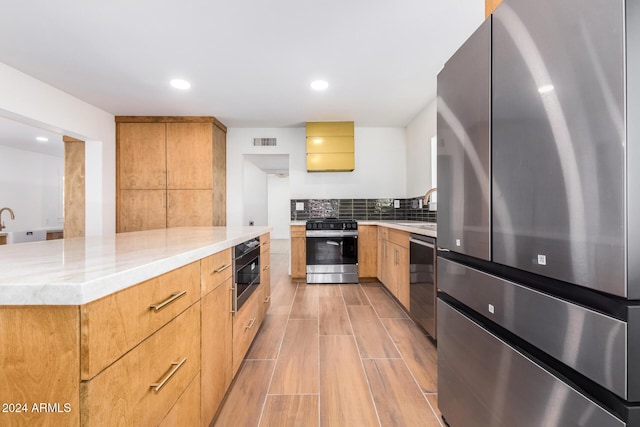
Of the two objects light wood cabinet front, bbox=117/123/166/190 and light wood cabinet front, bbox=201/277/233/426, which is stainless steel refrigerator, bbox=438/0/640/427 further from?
light wood cabinet front, bbox=117/123/166/190

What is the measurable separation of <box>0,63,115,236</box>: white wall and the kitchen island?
2994 mm

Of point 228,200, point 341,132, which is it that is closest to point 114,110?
point 228,200

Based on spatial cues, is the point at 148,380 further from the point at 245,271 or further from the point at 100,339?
the point at 245,271

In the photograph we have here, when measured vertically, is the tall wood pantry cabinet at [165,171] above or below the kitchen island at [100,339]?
above

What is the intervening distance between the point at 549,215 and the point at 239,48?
2595 millimetres

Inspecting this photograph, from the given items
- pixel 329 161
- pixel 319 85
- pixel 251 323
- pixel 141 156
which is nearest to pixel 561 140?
pixel 251 323

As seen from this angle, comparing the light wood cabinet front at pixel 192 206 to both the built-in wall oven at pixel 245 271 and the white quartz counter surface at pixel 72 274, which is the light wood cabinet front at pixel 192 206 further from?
the white quartz counter surface at pixel 72 274

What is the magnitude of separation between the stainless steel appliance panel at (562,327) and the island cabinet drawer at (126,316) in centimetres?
108

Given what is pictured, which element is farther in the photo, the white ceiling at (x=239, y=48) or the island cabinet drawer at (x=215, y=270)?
the white ceiling at (x=239, y=48)

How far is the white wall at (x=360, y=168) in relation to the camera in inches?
189

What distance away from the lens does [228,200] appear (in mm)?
4922

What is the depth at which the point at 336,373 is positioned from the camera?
1.83 metres

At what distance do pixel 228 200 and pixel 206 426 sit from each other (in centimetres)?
402

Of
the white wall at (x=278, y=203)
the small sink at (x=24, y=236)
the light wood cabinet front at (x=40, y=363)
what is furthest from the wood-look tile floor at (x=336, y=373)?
the white wall at (x=278, y=203)
